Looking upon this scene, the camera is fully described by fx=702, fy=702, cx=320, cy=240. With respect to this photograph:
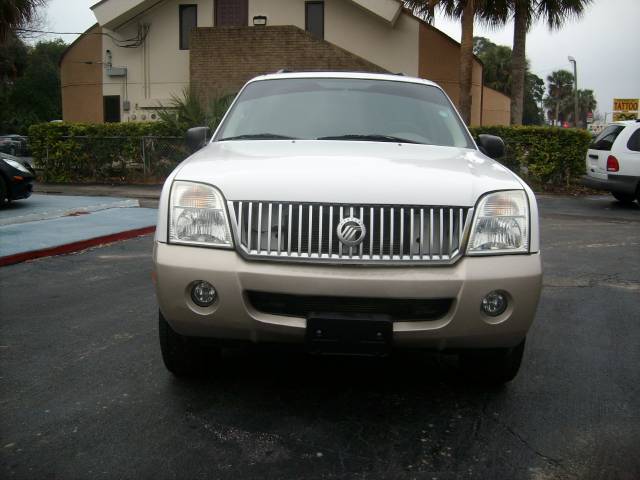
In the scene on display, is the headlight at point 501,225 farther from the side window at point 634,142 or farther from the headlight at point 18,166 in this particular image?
the side window at point 634,142

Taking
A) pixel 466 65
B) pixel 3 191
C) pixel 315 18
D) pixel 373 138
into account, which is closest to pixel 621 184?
pixel 466 65

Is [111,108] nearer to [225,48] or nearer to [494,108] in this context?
[225,48]

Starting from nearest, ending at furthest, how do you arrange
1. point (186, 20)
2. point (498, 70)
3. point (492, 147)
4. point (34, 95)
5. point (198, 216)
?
point (198, 216) → point (492, 147) → point (186, 20) → point (498, 70) → point (34, 95)

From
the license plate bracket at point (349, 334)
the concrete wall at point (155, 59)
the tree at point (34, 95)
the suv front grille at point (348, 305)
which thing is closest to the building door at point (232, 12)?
the concrete wall at point (155, 59)

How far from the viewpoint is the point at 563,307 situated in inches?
222

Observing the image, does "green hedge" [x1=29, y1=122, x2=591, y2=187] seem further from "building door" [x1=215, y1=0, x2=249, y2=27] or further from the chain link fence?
"building door" [x1=215, y1=0, x2=249, y2=27]

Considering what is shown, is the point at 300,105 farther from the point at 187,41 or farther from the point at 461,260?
the point at 187,41

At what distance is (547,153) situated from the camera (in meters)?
17.4

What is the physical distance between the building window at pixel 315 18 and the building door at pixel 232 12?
2.21 metres

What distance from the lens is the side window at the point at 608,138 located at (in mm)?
14157

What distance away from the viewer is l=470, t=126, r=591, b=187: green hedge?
1736 centimetres

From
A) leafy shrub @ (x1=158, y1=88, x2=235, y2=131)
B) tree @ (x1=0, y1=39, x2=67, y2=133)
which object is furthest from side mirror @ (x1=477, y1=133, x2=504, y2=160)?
tree @ (x1=0, y1=39, x2=67, y2=133)

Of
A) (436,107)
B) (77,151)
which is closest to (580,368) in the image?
(436,107)

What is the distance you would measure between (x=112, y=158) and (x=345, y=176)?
1631 centimetres
